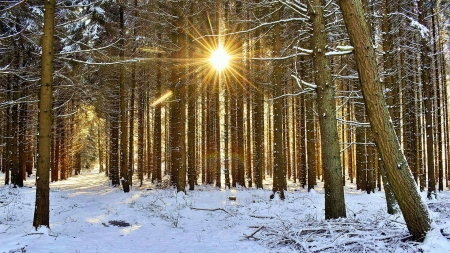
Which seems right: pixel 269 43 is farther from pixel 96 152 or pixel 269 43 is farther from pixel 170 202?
pixel 96 152

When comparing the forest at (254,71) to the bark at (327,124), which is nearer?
the forest at (254,71)

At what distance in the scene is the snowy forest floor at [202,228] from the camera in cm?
489

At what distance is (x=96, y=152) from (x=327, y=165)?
43.7 metres

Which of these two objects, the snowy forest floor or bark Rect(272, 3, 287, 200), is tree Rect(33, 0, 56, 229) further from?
bark Rect(272, 3, 287, 200)

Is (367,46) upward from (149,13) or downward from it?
downward

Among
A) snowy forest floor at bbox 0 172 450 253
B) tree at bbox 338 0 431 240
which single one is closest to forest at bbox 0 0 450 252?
tree at bbox 338 0 431 240

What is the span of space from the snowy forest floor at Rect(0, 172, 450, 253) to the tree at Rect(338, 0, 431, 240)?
31 centimetres

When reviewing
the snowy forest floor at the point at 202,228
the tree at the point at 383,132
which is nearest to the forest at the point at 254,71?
the tree at the point at 383,132

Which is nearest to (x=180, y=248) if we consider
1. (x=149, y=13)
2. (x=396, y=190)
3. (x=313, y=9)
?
(x=396, y=190)

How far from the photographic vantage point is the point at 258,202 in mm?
12719

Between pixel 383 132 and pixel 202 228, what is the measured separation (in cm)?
612

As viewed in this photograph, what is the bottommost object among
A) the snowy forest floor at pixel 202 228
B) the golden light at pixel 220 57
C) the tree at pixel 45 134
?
the snowy forest floor at pixel 202 228

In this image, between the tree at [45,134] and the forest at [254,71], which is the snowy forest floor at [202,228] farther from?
the tree at [45,134]

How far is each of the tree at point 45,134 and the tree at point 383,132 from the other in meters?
7.67
